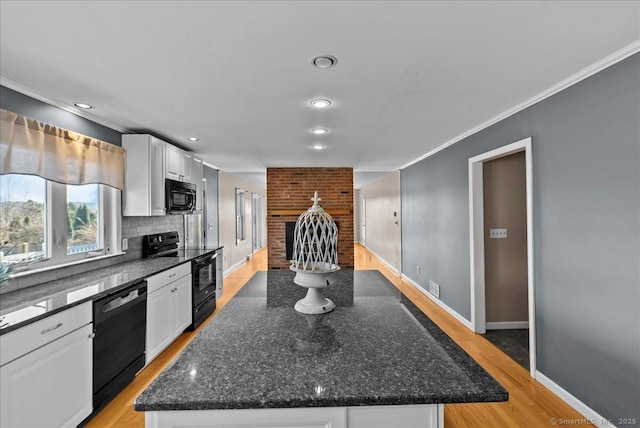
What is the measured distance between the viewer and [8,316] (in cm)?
156

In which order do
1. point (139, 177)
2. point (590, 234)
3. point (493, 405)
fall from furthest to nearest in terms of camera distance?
point (139, 177) < point (493, 405) < point (590, 234)

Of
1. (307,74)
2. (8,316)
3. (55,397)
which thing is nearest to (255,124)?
(307,74)

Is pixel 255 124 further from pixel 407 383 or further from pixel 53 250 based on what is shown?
pixel 407 383

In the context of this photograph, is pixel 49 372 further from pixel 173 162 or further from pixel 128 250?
pixel 173 162

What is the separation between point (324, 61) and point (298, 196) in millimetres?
4140

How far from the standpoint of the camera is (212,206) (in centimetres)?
596

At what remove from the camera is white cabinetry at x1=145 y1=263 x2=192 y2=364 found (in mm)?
2656

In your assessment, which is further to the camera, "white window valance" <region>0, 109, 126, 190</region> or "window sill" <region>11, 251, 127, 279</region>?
"window sill" <region>11, 251, 127, 279</region>

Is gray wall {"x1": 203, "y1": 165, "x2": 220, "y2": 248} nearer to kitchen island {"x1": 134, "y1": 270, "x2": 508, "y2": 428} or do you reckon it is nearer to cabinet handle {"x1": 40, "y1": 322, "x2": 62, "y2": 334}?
cabinet handle {"x1": 40, "y1": 322, "x2": 62, "y2": 334}

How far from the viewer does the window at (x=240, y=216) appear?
7664mm

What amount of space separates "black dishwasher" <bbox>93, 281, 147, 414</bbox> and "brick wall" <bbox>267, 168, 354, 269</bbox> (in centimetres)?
333

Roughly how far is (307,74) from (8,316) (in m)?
2.16

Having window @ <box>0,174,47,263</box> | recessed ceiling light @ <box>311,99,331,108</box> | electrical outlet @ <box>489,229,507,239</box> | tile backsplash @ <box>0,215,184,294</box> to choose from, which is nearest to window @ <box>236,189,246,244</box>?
tile backsplash @ <box>0,215,184,294</box>

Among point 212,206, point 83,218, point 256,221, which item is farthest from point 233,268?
point 83,218
